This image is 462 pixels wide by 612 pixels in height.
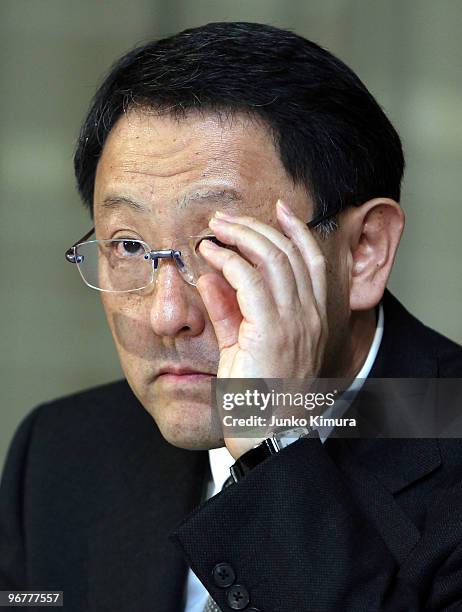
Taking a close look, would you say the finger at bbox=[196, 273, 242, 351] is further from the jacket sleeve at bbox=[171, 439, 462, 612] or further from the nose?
the jacket sleeve at bbox=[171, 439, 462, 612]

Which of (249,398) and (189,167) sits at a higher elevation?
(189,167)

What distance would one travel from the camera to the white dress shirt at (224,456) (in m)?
2.07

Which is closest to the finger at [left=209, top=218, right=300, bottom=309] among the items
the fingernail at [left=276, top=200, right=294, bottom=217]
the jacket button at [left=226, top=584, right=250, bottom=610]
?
the fingernail at [left=276, top=200, right=294, bottom=217]

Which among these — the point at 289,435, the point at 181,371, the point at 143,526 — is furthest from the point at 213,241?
the point at 143,526

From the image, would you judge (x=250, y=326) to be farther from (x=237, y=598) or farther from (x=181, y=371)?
(x=237, y=598)

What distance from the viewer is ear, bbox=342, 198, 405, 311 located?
6.85 feet

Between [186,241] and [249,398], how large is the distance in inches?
13.0

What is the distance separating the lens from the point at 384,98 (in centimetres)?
381

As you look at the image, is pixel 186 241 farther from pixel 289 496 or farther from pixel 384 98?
pixel 384 98

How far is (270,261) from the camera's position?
5.84ft

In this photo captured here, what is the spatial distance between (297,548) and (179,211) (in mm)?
659

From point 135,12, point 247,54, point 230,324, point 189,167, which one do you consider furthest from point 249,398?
point 135,12

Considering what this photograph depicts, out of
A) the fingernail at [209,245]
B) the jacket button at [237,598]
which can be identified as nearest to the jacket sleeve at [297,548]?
the jacket button at [237,598]

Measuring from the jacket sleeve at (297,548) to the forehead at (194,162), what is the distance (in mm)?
522
